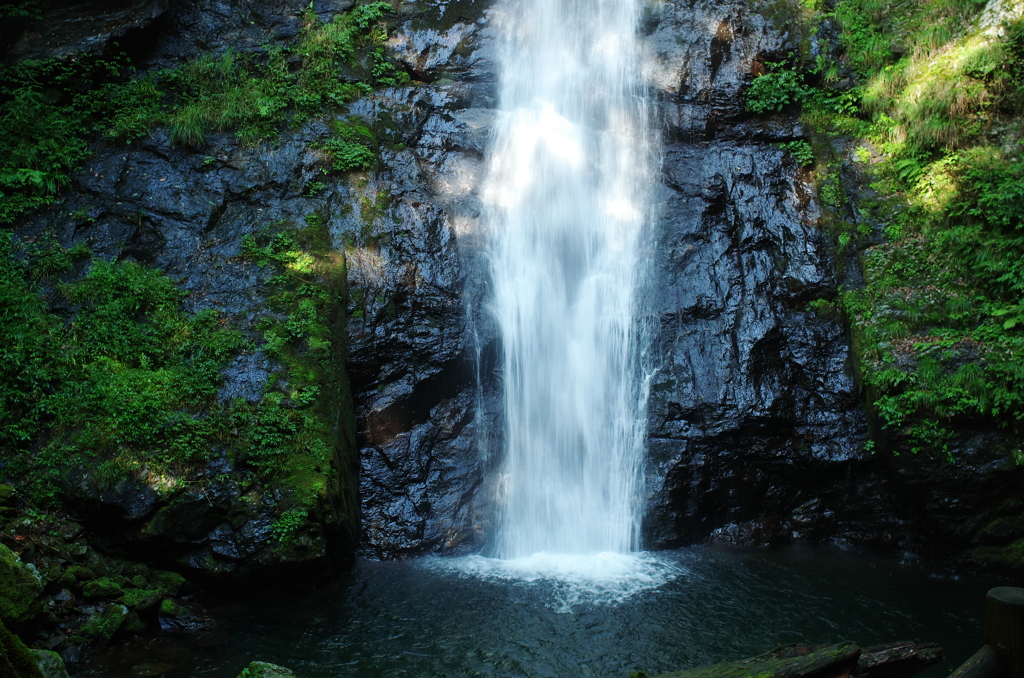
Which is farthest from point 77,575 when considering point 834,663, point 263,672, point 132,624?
point 834,663

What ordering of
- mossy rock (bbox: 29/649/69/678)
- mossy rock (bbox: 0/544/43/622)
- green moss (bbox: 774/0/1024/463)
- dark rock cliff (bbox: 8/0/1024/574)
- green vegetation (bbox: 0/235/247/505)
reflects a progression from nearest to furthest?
1. mossy rock (bbox: 29/649/69/678)
2. mossy rock (bbox: 0/544/43/622)
3. green vegetation (bbox: 0/235/247/505)
4. green moss (bbox: 774/0/1024/463)
5. dark rock cliff (bbox: 8/0/1024/574)

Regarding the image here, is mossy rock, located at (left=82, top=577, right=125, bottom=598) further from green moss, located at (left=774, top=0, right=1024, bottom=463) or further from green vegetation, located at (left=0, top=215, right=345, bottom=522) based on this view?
green moss, located at (left=774, top=0, right=1024, bottom=463)

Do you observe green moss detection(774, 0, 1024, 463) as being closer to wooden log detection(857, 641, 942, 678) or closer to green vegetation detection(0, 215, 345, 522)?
wooden log detection(857, 641, 942, 678)

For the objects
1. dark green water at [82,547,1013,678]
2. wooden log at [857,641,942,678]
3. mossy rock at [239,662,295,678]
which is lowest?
dark green water at [82,547,1013,678]

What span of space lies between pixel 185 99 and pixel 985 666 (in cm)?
1233

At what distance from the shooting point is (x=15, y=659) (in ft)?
10.4

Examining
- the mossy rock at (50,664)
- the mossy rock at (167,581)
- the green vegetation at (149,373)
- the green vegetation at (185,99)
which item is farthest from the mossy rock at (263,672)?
the green vegetation at (185,99)

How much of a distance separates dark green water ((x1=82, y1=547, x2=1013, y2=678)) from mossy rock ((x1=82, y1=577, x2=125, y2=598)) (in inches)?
23.1

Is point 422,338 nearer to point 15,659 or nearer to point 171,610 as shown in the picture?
point 171,610

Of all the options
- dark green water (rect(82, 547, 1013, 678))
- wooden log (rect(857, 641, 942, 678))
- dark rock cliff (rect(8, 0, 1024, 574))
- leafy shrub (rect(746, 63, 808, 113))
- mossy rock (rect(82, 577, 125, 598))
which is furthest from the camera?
leafy shrub (rect(746, 63, 808, 113))

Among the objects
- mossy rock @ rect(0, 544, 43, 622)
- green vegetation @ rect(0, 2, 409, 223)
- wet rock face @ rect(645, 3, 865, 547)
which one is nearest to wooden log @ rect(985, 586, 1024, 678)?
wet rock face @ rect(645, 3, 865, 547)

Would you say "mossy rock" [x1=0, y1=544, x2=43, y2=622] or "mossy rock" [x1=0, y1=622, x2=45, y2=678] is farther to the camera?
"mossy rock" [x1=0, y1=544, x2=43, y2=622]

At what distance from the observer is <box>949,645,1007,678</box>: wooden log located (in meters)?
3.16

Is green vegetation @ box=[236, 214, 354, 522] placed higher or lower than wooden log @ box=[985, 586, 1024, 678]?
higher
